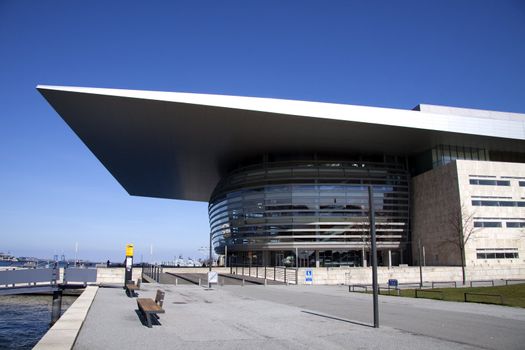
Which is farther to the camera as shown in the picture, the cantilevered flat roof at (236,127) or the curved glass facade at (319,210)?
the curved glass facade at (319,210)

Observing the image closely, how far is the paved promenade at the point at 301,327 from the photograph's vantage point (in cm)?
912

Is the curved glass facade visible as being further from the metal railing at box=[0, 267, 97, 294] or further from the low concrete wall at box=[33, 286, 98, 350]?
the low concrete wall at box=[33, 286, 98, 350]

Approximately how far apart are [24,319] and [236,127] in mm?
25199

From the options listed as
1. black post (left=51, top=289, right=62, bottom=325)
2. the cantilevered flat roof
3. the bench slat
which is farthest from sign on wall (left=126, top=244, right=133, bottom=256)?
the cantilevered flat roof

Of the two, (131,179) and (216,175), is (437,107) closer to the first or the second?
(216,175)

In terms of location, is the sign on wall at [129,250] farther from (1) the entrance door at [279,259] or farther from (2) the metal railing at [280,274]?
(1) the entrance door at [279,259]

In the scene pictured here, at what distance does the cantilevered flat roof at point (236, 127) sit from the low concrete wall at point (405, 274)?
1357cm

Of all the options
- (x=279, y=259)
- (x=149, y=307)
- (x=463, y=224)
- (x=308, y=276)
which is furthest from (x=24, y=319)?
(x=463, y=224)

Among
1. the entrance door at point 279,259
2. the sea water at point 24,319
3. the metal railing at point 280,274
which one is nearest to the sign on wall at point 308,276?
the metal railing at point 280,274

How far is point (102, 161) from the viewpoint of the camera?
195ft

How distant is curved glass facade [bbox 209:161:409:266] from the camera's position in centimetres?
5284

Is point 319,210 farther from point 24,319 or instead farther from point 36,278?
point 24,319

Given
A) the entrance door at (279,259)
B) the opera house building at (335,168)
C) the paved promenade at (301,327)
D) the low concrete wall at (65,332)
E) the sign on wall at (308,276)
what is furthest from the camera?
the entrance door at (279,259)

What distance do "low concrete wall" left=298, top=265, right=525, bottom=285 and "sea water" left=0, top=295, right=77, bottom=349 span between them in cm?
1721
